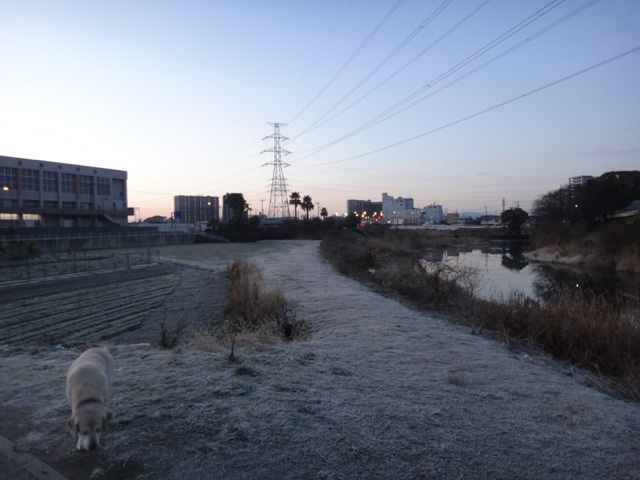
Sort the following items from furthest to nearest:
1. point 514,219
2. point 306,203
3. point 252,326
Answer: point 306,203 → point 514,219 → point 252,326

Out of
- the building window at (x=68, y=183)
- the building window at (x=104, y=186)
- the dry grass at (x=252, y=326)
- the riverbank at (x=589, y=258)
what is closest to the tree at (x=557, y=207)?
the riverbank at (x=589, y=258)

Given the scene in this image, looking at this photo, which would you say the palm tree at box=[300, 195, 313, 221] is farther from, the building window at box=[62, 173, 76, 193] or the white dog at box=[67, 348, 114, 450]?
the white dog at box=[67, 348, 114, 450]

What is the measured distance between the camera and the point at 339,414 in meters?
4.77

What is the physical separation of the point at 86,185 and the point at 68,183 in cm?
299

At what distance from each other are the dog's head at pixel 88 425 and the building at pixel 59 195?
70.3 m

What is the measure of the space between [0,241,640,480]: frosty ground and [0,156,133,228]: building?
2714 inches

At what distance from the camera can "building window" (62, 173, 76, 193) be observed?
78.8 m

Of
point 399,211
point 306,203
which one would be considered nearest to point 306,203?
point 306,203

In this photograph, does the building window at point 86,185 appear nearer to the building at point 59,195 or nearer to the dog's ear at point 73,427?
the building at point 59,195

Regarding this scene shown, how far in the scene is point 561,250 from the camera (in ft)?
155

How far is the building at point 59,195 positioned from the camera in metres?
69.9

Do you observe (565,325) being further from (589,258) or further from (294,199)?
(294,199)

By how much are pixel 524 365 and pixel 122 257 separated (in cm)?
3075

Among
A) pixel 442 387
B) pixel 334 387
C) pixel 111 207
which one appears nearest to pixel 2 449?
pixel 334 387
